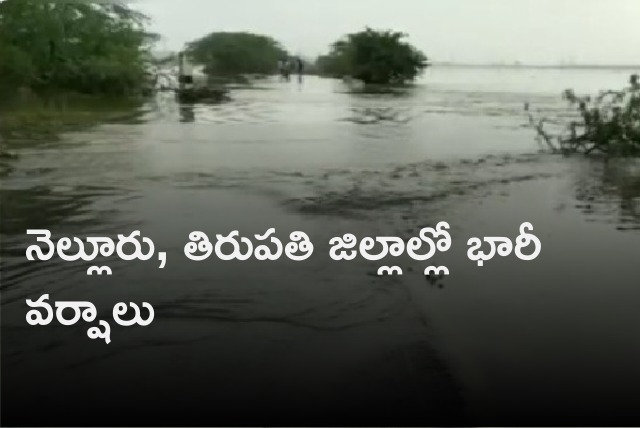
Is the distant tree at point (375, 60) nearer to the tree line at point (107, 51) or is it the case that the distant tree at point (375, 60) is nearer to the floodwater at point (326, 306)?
the tree line at point (107, 51)

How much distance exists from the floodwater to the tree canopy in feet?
17.4

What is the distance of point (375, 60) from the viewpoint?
1838 cm

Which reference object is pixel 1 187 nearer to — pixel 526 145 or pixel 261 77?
pixel 526 145

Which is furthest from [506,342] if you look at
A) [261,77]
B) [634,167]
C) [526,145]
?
[261,77]

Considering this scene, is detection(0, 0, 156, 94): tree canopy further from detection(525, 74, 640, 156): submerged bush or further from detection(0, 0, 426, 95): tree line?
detection(525, 74, 640, 156): submerged bush

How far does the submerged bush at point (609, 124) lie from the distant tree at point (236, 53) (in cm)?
352

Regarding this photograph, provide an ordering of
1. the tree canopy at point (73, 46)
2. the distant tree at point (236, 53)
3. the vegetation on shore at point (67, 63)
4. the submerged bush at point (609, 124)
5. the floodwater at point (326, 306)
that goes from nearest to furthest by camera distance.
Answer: the floodwater at point (326, 306) → the submerged bush at point (609, 124) → the distant tree at point (236, 53) → the vegetation on shore at point (67, 63) → the tree canopy at point (73, 46)

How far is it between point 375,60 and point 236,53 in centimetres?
716

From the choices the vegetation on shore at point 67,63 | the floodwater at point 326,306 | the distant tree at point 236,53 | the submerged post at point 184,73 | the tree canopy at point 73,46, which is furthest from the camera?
the submerged post at point 184,73

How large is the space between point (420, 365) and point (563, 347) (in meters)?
0.55

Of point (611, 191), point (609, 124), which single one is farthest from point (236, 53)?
point (611, 191)

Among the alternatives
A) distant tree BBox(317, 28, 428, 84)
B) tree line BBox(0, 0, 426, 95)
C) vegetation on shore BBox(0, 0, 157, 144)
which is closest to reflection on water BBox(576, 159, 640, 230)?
tree line BBox(0, 0, 426, 95)

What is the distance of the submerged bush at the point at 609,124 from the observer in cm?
789

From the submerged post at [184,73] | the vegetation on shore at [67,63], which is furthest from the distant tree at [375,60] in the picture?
the vegetation on shore at [67,63]
